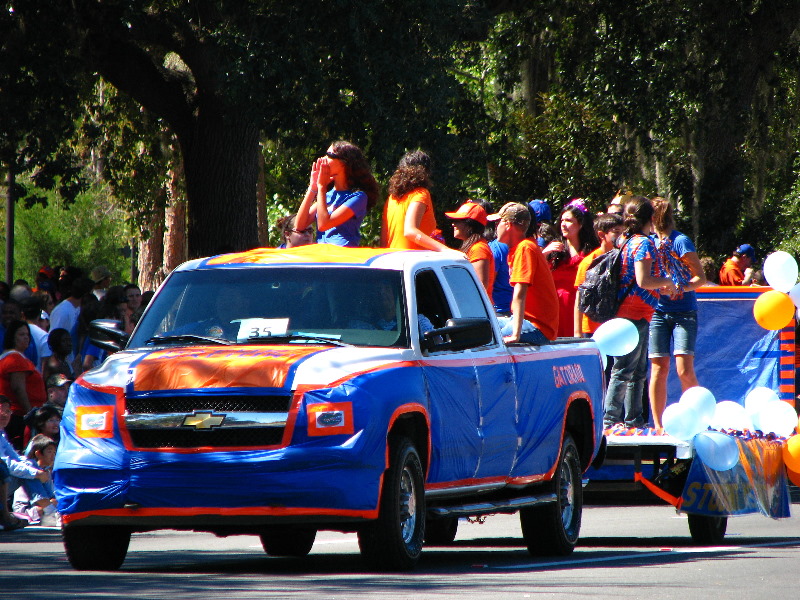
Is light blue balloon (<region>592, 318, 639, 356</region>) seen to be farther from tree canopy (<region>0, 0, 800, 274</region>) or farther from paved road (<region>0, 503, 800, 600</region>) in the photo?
tree canopy (<region>0, 0, 800, 274</region>)

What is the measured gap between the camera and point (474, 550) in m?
10.6

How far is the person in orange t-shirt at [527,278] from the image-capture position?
37.6ft

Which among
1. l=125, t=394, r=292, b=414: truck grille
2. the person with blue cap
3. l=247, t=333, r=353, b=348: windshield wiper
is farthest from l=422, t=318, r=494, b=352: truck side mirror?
the person with blue cap

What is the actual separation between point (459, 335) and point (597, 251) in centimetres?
473

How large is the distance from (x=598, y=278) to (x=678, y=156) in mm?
14303

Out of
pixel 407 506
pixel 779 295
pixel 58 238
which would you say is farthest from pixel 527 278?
pixel 58 238

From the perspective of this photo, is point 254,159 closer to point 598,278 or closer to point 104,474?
point 598,278

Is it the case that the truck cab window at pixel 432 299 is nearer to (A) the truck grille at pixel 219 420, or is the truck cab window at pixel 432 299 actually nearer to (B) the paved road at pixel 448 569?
(B) the paved road at pixel 448 569

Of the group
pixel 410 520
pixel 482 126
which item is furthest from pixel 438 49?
pixel 410 520

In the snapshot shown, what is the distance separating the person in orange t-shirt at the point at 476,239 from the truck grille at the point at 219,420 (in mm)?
4277

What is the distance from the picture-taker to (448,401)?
8.77 m

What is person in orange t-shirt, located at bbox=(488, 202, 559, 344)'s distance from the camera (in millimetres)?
11461

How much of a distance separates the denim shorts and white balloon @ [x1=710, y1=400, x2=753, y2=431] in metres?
0.85

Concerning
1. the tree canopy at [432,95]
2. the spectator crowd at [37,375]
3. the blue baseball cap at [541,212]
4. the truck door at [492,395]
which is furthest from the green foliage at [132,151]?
the truck door at [492,395]
